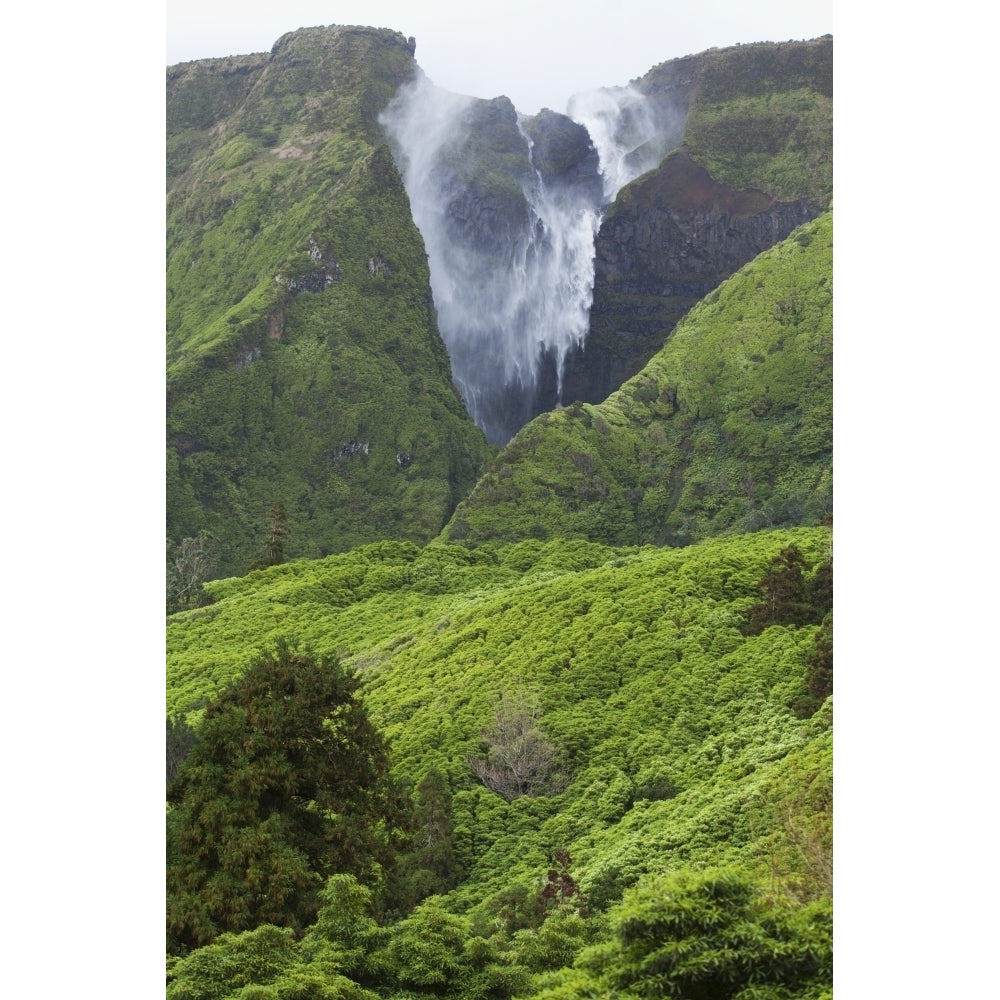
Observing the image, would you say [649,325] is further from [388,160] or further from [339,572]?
[339,572]

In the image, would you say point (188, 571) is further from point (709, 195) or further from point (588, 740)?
point (709, 195)

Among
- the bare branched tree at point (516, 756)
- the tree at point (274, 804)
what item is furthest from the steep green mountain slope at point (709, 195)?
the tree at point (274, 804)

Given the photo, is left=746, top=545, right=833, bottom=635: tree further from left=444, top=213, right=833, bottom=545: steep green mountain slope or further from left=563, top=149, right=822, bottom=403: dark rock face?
left=563, top=149, right=822, bottom=403: dark rock face

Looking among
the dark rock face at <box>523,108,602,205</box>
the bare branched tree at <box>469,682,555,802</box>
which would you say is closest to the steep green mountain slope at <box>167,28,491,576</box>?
the dark rock face at <box>523,108,602,205</box>

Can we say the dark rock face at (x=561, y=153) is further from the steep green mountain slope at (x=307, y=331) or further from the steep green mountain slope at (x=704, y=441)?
the steep green mountain slope at (x=704, y=441)

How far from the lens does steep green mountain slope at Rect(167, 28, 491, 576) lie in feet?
195

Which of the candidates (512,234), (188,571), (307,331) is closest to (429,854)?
(188,571)

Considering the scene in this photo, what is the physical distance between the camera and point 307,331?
66938 mm

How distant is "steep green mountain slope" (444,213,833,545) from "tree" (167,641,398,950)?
25.9 m

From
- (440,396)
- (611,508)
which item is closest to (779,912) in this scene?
(611,508)

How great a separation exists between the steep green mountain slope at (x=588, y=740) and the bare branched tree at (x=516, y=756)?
3cm

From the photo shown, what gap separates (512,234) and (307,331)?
10.8 meters

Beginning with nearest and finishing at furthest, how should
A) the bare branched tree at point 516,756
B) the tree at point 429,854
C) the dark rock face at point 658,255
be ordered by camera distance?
1. the tree at point 429,854
2. the bare branched tree at point 516,756
3. the dark rock face at point 658,255

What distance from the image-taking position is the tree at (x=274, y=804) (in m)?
11.6
